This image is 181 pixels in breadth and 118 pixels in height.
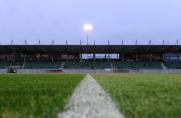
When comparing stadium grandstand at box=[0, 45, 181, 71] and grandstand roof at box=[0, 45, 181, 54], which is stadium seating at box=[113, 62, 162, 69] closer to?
stadium grandstand at box=[0, 45, 181, 71]

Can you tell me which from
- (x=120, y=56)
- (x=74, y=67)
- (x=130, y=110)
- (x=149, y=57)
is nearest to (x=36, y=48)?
(x=74, y=67)

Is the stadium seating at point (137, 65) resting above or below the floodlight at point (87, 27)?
below

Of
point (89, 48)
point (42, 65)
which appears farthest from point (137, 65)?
point (42, 65)

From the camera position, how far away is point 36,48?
2859 inches

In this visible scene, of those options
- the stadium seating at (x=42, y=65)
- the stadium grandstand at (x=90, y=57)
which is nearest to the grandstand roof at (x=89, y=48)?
the stadium grandstand at (x=90, y=57)

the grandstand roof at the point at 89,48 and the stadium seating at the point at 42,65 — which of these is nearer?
the stadium seating at the point at 42,65

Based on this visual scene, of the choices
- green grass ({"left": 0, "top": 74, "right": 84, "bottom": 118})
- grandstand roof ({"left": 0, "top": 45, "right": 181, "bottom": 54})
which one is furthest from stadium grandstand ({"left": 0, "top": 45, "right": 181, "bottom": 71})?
green grass ({"left": 0, "top": 74, "right": 84, "bottom": 118})

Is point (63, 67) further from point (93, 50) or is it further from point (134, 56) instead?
point (134, 56)

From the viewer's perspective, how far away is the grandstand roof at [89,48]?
234ft

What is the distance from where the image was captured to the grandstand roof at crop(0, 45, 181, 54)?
71.2 m

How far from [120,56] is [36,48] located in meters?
18.3

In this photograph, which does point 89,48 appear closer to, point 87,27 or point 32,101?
point 87,27

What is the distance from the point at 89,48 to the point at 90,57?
3749 mm

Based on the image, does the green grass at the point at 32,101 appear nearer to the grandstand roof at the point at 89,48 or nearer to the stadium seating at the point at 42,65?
the stadium seating at the point at 42,65
